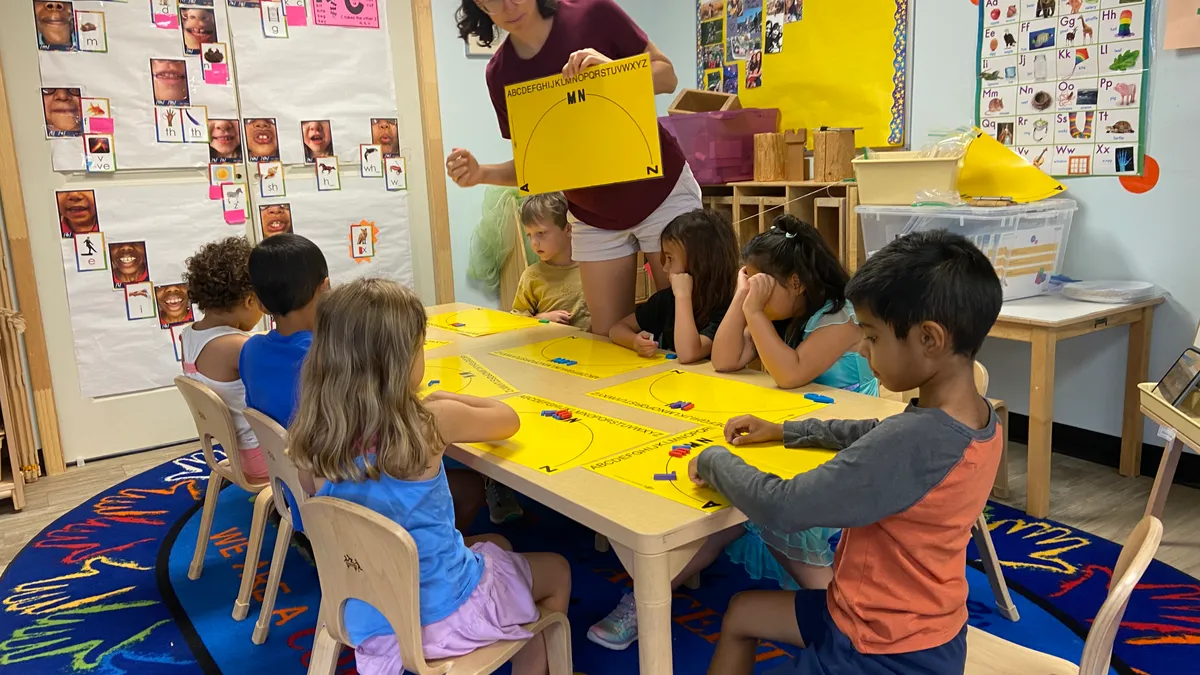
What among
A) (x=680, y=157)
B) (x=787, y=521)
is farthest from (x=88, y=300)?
(x=787, y=521)

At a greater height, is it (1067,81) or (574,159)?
(1067,81)

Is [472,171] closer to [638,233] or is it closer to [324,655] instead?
[638,233]

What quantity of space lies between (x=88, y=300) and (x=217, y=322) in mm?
1542

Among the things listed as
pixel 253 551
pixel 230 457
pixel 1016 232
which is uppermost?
pixel 1016 232

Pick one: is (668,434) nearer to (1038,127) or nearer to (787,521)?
(787,521)

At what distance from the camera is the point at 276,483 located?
1.88m

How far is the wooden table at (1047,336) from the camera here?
259 cm

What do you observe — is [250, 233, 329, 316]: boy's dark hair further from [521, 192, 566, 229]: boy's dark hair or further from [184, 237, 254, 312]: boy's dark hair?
[521, 192, 566, 229]: boy's dark hair

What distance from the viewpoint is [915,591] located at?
3.80 feet

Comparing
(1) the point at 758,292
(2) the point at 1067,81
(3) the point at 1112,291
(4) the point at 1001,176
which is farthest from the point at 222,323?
(2) the point at 1067,81

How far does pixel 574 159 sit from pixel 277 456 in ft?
3.29

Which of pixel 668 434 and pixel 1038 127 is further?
pixel 1038 127

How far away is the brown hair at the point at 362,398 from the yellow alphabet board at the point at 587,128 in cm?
86

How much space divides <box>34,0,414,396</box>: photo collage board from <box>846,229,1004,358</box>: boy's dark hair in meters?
3.31
